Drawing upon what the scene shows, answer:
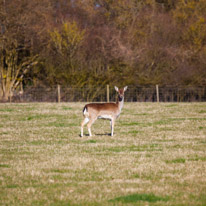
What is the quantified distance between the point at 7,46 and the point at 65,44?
4796 millimetres

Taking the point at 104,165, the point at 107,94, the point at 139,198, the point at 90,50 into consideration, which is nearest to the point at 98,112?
the point at 104,165

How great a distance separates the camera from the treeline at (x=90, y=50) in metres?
34.1

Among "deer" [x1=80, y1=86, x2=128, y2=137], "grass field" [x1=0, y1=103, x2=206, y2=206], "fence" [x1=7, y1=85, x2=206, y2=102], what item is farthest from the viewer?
"fence" [x1=7, y1=85, x2=206, y2=102]

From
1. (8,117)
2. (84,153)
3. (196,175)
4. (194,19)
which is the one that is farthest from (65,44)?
(196,175)

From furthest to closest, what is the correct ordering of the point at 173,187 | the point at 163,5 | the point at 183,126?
the point at 163,5 < the point at 183,126 < the point at 173,187

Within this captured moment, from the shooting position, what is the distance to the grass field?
6.44 m

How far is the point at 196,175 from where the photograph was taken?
777cm

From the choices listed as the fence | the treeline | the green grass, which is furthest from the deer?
the treeline

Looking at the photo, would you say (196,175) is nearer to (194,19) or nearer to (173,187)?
(173,187)

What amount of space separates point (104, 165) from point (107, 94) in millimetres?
25059

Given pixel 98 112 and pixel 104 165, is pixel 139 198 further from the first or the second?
pixel 98 112

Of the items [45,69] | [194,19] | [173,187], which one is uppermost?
[194,19]

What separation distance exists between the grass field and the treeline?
62.5 feet

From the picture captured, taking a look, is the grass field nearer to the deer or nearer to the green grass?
the green grass
